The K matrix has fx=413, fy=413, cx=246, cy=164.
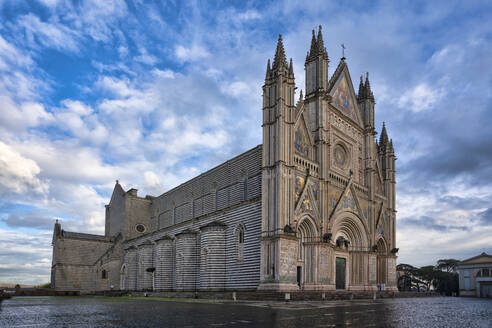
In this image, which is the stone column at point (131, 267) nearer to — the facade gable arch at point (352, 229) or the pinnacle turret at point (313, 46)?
the facade gable arch at point (352, 229)

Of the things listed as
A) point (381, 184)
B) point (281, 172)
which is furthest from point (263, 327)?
point (381, 184)

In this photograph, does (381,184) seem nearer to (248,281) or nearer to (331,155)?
(331,155)

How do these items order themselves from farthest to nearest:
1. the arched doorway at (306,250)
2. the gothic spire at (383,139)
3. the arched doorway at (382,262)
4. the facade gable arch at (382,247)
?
the gothic spire at (383,139)
the facade gable arch at (382,247)
the arched doorway at (382,262)
the arched doorway at (306,250)

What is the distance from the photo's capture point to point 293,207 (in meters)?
30.8

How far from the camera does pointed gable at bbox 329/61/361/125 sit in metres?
40.0

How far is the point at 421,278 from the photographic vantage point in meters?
70.6

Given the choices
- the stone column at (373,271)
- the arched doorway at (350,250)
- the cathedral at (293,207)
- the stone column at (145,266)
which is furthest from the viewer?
the stone column at (145,266)

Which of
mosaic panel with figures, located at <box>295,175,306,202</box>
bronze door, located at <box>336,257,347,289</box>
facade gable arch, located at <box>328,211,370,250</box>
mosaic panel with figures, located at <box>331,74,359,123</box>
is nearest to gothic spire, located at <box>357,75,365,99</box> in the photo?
mosaic panel with figures, located at <box>331,74,359,123</box>

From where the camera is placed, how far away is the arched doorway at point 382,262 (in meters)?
42.6

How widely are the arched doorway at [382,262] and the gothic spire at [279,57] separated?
70.9 feet

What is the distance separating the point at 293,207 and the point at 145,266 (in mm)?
22558

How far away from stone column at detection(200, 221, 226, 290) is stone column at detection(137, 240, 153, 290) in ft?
40.7

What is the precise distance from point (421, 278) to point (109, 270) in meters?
50.9

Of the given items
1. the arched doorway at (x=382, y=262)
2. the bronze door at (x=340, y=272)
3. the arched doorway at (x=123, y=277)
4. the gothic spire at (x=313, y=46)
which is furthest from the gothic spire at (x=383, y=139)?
the arched doorway at (x=123, y=277)
